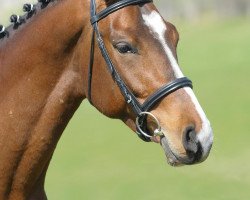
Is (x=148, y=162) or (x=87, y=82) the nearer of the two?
(x=87, y=82)

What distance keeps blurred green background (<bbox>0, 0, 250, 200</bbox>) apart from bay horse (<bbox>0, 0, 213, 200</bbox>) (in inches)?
268

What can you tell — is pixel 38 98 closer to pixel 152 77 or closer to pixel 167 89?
pixel 152 77

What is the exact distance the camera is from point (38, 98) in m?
4.55

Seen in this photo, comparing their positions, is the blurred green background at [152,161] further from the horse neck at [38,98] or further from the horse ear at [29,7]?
the horse ear at [29,7]

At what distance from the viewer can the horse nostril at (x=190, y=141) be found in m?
4.00

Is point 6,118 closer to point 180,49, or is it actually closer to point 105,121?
point 105,121

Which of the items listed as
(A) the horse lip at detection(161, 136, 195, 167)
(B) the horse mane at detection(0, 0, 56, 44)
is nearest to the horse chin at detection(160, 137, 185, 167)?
(A) the horse lip at detection(161, 136, 195, 167)

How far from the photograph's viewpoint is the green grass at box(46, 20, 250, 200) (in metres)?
11.8

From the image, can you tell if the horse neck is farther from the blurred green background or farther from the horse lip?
the blurred green background

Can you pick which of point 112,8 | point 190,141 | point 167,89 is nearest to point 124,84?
point 167,89

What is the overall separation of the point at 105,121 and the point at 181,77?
15268mm

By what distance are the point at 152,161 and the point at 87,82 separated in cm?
978

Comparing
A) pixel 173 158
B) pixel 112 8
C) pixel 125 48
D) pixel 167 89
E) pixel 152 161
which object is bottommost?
pixel 152 161

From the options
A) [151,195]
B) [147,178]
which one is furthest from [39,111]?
[147,178]
